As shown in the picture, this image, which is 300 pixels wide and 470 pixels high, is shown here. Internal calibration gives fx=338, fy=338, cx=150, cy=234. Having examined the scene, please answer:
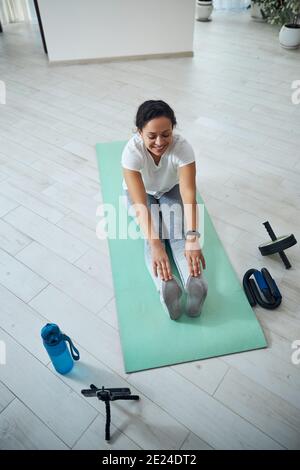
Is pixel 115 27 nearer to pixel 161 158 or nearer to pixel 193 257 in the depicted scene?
pixel 161 158

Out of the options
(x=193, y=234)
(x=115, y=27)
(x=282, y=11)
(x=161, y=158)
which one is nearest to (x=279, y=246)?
(x=193, y=234)

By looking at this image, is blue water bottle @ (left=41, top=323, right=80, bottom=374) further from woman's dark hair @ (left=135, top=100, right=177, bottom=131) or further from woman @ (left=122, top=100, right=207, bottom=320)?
woman's dark hair @ (left=135, top=100, right=177, bottom=131)

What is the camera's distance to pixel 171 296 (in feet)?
4.39

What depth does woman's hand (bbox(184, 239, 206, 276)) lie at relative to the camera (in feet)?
4.50

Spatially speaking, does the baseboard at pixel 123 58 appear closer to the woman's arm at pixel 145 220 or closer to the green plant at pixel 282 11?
the green plant at pixel 282 11

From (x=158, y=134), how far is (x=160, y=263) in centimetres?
51

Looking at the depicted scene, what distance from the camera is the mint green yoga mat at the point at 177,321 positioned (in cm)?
132

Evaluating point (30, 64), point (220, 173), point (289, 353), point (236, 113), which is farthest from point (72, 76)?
point (289, 353)

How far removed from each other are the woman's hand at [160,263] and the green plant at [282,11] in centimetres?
330

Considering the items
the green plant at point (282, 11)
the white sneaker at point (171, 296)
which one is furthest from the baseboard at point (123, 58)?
the white sneaker at point (171, 296)

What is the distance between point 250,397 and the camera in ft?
3.97

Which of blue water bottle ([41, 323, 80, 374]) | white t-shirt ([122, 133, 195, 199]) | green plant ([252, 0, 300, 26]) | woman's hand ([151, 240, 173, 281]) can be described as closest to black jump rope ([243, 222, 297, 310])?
woman's hand ([151, 240, 173, 281])

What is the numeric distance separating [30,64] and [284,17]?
2801mm

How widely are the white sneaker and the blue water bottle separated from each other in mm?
389
